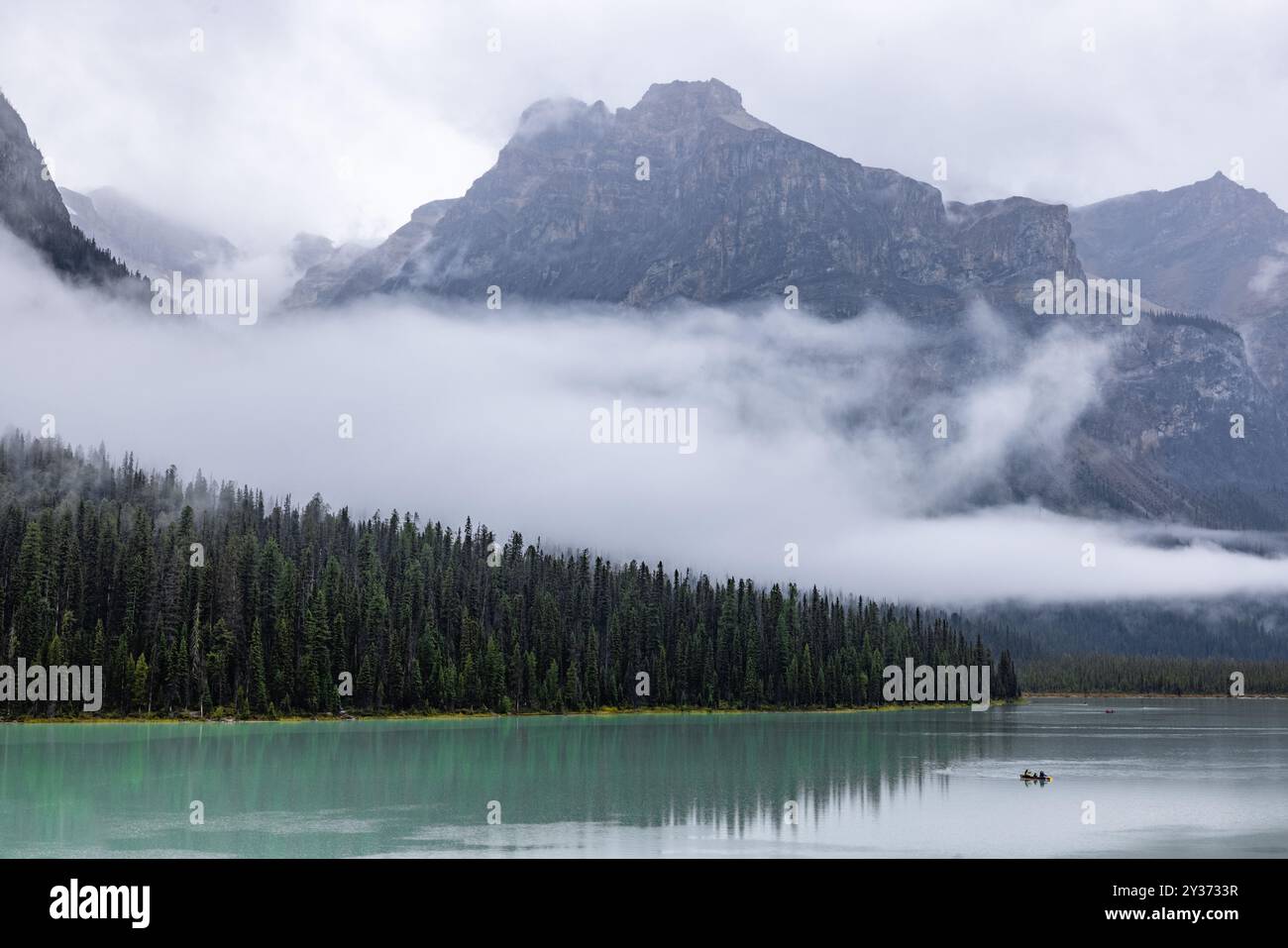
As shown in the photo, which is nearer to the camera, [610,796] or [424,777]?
[610,796]

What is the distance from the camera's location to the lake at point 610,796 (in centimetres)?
6894

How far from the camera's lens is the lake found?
68.9m

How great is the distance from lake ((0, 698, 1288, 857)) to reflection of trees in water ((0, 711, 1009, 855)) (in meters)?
0.36

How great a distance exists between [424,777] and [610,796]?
20.2 m

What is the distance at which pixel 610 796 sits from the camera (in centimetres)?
9106

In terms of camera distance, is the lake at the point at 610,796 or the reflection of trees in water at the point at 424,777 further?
the reflection of trees in water at the point at 424,777

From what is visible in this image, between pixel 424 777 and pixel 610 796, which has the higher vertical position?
pixel 610 796

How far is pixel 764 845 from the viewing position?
68.3 meters

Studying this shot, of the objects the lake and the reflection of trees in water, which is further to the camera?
the reflection of trees in water

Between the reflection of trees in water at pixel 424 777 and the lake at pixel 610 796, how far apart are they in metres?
0.36
